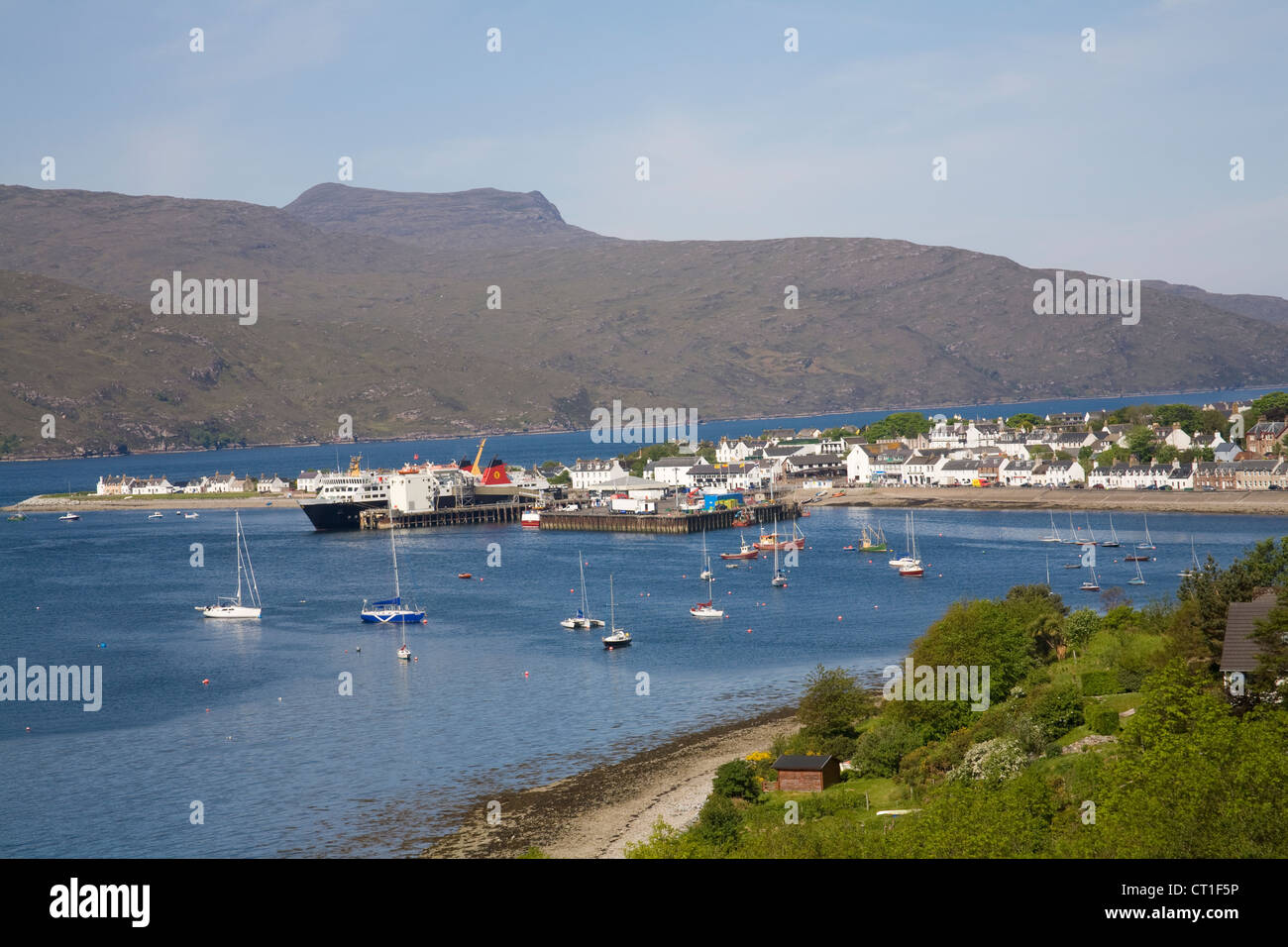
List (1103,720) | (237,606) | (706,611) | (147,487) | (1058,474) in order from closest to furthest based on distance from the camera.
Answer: (1103,720) < (706,611) < (237,606) < (1058,474) < (147,487)

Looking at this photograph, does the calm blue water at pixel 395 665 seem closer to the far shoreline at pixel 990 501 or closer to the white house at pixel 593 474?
the far shoreline at pixel 990 501

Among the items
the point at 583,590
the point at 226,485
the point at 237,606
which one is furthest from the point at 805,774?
the point at 226,485

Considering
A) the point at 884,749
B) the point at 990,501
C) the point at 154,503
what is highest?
the point at 154,503

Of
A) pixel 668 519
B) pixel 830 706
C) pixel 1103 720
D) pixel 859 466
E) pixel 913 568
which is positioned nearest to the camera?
pixel 1103 720

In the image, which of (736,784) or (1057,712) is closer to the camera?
(736,784)

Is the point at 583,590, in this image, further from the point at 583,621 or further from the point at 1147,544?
the point at 1147,544

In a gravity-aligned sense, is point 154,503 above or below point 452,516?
above

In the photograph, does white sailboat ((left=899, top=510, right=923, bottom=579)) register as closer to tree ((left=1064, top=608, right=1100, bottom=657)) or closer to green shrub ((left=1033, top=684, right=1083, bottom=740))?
tree ((left=1064, top=608, right=1100, bottom=657))
